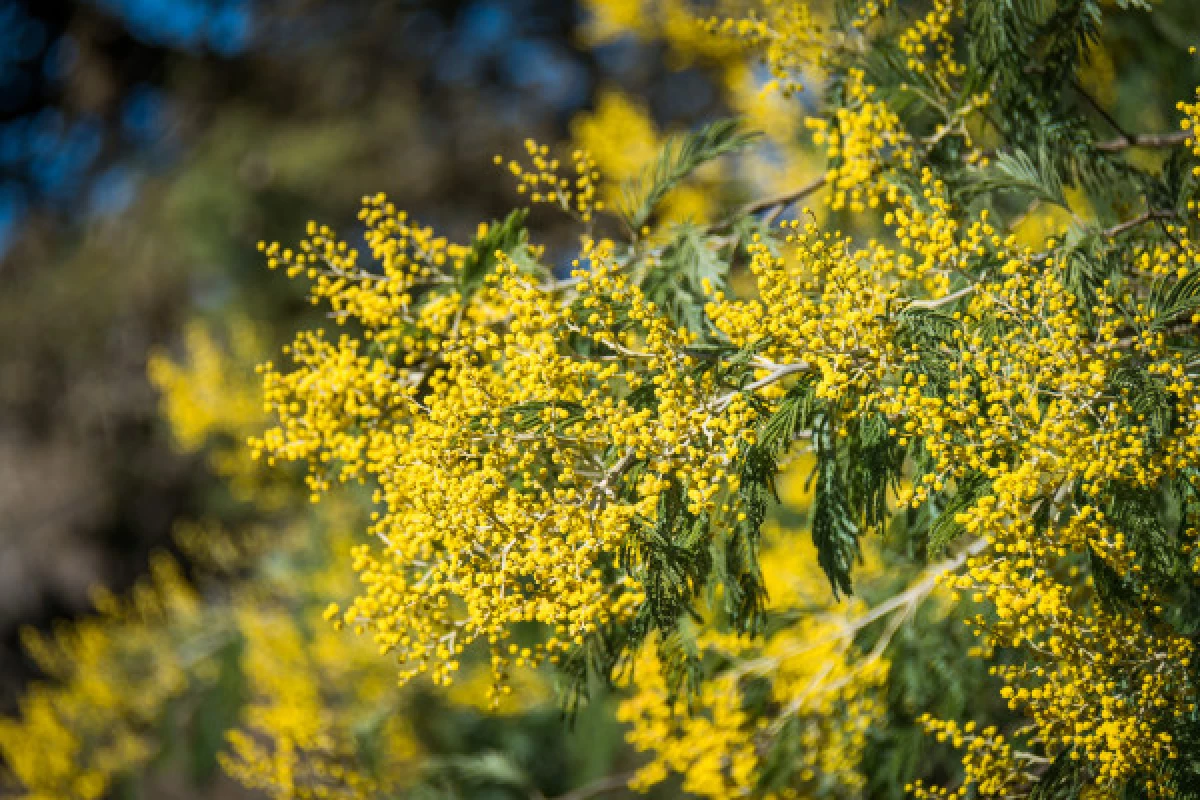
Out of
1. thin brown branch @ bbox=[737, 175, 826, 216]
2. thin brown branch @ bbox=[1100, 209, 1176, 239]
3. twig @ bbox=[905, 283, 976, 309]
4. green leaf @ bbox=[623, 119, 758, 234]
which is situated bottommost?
twig @ bbox=[905, 283, 976, 309]

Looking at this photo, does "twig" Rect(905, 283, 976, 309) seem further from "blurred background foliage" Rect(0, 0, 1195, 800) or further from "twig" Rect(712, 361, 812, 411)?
"blurred background foliage" Rect(0, 0, 1195, 800)

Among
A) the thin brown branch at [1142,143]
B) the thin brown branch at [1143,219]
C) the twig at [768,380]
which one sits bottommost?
the twig at [768,380]

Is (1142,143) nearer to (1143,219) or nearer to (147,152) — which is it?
(1143,219)

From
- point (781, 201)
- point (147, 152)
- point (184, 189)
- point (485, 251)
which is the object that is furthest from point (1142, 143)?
point (147, 152)

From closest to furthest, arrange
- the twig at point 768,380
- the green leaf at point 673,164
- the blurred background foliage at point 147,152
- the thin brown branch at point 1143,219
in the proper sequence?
1. the twig at point 768,380
2. the thin brown branch at point 1143,219
3. the green leaf at point 673,164
4. the blurred background foliage at point 147,152

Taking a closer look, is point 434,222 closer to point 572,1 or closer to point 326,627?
point 572,1

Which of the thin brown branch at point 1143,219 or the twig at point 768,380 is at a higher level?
the thin brown branch at point 1143,219

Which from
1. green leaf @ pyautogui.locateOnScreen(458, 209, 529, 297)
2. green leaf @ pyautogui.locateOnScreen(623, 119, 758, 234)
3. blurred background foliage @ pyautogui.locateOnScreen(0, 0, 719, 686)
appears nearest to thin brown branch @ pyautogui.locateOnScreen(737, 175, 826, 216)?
green leaf @ pyautogui.locateOnScreen(623, 119, 758, 234)

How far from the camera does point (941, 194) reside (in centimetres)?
208

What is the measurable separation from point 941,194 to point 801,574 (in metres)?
1.83

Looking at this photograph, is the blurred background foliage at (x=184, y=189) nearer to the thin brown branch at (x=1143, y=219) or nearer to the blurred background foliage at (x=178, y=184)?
the blurred background foliage at (x=178, y=184)

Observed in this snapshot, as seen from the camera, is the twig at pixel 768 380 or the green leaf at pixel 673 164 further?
the green leaf at pixel 673 164

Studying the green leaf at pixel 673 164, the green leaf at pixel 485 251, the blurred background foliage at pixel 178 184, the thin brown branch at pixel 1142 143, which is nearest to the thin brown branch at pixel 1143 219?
the thin brown branch at pixel 1142 143

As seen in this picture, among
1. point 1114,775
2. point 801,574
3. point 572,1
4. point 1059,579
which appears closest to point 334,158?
point 572,1
